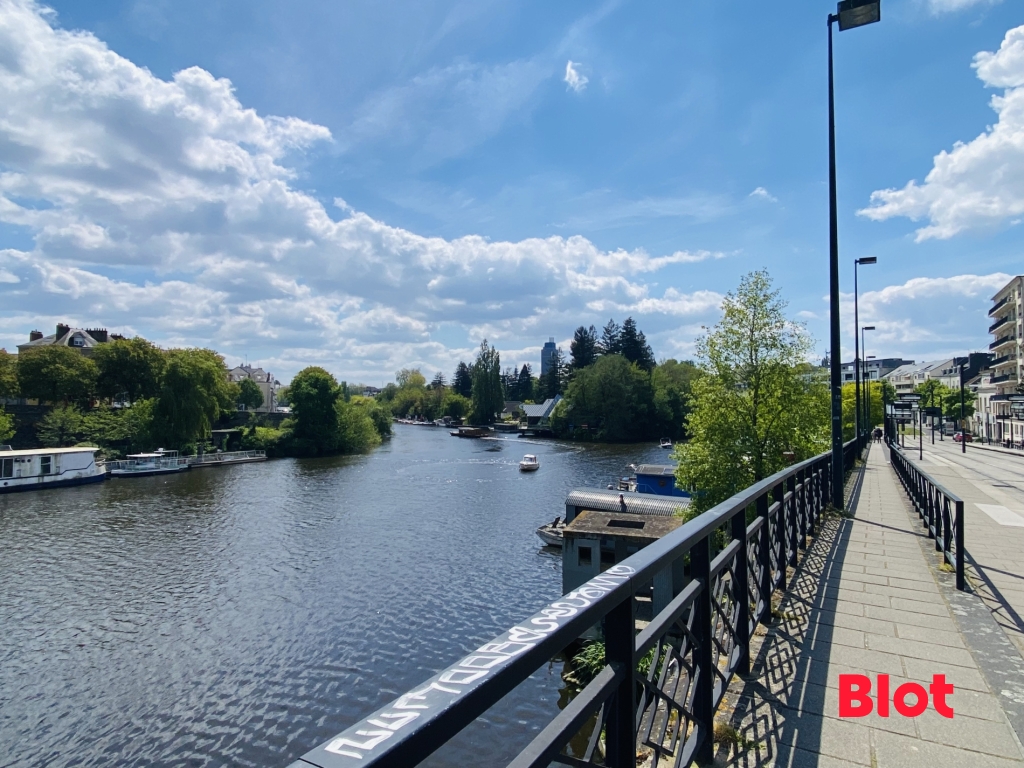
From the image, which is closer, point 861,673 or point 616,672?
point 616,672

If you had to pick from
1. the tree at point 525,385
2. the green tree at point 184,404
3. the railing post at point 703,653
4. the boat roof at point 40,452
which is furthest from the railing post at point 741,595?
the tree at point 525,385

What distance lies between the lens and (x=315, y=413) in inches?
2557

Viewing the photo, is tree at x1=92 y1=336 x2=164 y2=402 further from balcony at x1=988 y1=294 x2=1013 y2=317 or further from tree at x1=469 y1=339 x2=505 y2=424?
balcony at x1=988 y1=294 x2=1013 y2=317

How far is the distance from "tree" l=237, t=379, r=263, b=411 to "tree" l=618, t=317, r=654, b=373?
6023 cm

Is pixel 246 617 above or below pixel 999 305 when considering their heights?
below

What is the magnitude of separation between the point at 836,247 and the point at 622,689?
12571 mm

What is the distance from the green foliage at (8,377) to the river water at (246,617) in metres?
29.3

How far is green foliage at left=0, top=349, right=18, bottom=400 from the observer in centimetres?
5700

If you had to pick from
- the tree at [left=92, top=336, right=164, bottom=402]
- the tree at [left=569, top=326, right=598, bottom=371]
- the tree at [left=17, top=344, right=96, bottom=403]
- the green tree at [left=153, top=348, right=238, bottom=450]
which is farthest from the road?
the tree at [left=569, top=326, right=598, bottom=371]

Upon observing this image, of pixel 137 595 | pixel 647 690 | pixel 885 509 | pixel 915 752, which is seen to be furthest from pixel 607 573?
pixel 137 595

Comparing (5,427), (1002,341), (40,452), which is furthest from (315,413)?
(1002,341)

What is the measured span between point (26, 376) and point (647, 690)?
72820 millimetres

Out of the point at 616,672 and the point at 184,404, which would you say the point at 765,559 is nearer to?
the point at 616,672

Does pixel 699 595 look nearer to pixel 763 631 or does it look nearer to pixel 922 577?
pixel 763 631
